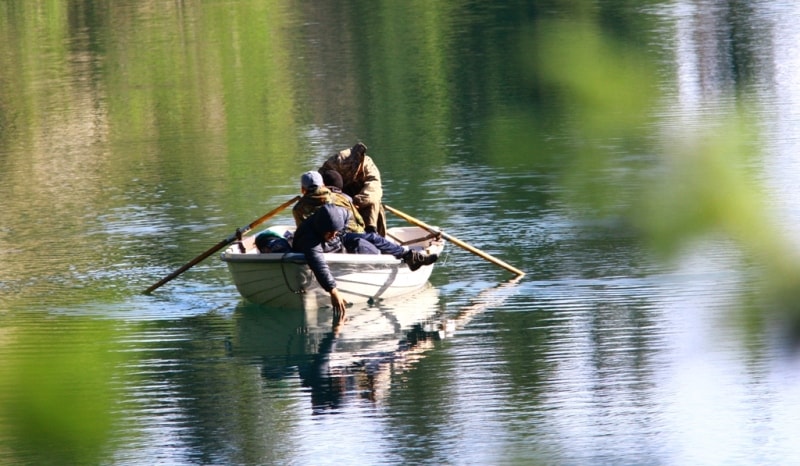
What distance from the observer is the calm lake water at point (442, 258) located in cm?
217

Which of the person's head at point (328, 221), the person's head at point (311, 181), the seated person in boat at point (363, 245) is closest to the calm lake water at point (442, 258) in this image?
the seated person in boat at point (363, 245)

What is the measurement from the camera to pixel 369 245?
12.1 meters

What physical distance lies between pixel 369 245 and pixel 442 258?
2.62m

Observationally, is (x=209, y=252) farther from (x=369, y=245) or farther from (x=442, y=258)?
(x=442, y=258)

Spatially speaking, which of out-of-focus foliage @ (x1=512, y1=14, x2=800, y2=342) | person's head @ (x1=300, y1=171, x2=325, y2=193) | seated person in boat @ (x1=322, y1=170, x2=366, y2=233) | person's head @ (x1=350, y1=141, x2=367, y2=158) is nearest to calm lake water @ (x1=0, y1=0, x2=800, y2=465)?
out-of-focus foliage @ (x1=512, y1=14, x2=800, y2=342)

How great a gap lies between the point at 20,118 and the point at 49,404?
964 inches

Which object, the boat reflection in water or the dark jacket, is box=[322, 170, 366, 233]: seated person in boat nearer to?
the dark jacket

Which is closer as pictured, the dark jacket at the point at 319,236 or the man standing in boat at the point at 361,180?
the dark jacket at the point at 319,236

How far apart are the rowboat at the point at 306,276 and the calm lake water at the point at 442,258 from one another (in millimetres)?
228

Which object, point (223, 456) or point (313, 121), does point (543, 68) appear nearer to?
point (223, 456)

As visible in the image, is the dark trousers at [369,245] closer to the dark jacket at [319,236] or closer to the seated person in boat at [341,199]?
the seated person in boat at [341,199]

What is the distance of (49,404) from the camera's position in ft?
7.72

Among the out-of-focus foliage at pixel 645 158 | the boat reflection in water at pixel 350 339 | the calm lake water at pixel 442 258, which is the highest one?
the out-of-focus foliage at pixel 645 158

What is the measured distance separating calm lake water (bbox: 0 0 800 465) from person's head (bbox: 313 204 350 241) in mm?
942
